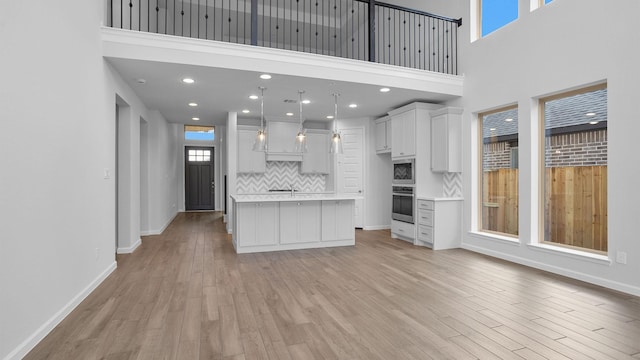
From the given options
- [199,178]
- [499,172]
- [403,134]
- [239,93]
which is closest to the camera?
[499,172]

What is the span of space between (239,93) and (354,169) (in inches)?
129

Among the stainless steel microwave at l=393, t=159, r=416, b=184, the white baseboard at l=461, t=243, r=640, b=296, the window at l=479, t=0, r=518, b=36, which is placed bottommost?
the white baseboard at l=461, t=243, r=640, b=296

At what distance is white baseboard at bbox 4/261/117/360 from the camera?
2.12 m

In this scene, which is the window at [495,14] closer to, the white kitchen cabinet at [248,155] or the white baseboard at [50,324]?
the white kitchen cabinet at [248,155]

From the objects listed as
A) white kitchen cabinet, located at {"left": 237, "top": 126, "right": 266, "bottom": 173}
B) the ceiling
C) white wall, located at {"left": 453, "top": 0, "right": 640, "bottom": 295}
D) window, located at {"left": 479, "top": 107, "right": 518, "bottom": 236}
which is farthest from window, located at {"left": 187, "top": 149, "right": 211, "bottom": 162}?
window, located at {"left": 479, "top": 107, "right": 518, "bottom": 236}

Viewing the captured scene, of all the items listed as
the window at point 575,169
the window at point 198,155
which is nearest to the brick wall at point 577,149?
the window at point 575,169

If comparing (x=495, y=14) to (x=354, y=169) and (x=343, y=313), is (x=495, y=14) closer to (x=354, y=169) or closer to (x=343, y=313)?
(x=354, y=169)

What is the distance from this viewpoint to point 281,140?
7629mm

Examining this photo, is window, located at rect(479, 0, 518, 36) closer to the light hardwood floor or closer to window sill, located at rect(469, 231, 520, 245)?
window sill, located at rect(469, 231, 520, 245)

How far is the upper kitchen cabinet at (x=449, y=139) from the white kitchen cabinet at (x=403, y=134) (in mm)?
446

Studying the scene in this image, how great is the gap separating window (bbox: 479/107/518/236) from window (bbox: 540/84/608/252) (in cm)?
44

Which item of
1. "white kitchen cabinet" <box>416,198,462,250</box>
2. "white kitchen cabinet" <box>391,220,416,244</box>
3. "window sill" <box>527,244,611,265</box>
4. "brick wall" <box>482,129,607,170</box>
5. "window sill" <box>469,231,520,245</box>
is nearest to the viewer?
"window sill" <box>527,244,611,265</box>

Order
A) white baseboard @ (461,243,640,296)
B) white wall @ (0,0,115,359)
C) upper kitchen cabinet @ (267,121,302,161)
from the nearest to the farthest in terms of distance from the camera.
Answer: white wall @ (0,0,115,359) → white baseboard @ (461,243,640,296) → upper kitchen cabinet @ (267,121,302,161)

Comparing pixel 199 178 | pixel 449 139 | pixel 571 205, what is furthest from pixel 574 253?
pixel 199 178
